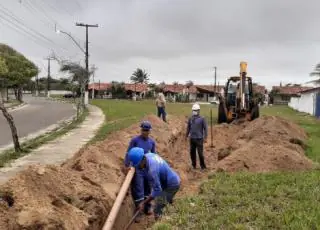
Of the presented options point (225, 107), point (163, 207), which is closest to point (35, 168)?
point (163, 207)

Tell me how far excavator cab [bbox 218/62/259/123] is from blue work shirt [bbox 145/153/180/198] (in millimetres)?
16407

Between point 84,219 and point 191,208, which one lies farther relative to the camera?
point 191,208

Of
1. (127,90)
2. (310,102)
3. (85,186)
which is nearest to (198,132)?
Result: (85,186)

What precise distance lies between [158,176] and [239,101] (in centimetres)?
1730

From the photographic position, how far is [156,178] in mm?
6973

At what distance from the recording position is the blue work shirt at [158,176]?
696 cm

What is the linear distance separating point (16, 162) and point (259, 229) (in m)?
9.36

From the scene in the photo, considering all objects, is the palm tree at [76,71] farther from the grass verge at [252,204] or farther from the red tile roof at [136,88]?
the red tile roof at [136,88]

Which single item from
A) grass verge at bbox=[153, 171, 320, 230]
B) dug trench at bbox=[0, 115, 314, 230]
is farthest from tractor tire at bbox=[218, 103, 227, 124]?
grass verge at bbox=[153, 171, 320, 230]

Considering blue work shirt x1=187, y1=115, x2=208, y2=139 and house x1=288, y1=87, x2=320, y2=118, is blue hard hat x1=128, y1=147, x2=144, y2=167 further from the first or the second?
house x1=288, y1=87, x2=320, y2=118

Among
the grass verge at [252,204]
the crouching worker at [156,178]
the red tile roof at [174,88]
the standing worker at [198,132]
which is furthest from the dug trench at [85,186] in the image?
the red tile roof at [174,88]

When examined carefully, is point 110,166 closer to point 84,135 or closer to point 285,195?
point 285,195

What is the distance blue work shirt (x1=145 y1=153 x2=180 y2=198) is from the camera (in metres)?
6.96

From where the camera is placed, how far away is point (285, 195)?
8156 mm
